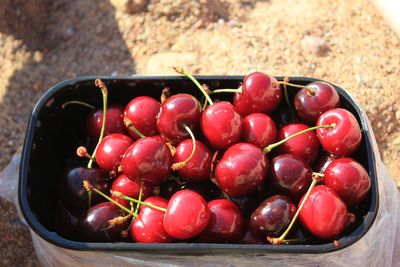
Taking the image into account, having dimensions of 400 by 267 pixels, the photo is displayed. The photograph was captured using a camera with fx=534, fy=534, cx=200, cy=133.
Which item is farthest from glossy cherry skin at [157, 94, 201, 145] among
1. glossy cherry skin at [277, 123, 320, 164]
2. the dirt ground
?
the dirt ground

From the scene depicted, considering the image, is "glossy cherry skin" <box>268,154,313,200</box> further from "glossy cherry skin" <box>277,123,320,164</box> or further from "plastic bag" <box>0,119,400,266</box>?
"plastic bag" <box>0,119,400,266</box>

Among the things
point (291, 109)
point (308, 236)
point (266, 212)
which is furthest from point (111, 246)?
point (291, 109)

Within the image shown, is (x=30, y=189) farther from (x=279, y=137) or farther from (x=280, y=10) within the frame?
(x=280, y=10)

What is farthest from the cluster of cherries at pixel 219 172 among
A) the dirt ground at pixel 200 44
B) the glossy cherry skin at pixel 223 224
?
the dirt ground at pixel 200 44

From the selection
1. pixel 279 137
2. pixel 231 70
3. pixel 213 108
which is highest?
pixel 213 108

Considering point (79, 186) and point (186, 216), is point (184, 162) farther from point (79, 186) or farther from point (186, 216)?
point (79, 186)

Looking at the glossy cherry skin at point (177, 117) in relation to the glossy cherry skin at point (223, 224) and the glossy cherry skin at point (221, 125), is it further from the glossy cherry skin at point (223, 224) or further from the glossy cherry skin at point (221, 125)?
the glossy cherry skin at point (223, 224)
